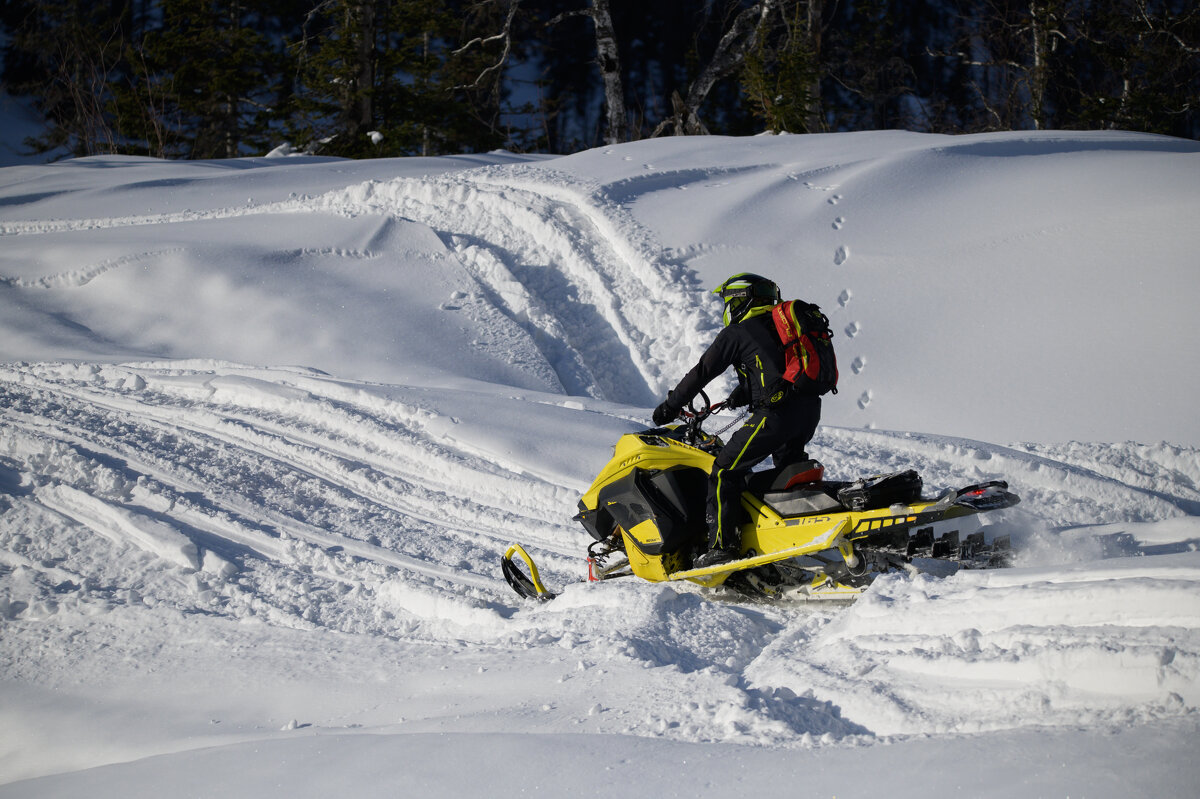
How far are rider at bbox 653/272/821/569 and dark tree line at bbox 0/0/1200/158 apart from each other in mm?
10031

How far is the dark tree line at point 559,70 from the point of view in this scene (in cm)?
1536

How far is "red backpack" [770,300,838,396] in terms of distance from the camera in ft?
13.1

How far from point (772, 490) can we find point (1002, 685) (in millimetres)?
1692

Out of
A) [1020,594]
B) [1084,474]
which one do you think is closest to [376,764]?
[1020,594]


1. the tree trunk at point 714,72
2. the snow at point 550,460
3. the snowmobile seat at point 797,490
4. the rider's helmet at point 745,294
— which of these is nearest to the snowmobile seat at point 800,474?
Result: the snowmobile seat at point 797,490

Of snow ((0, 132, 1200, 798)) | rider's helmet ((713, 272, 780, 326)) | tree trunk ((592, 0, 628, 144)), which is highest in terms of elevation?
tree trunk ((592, 0, 628, 144))

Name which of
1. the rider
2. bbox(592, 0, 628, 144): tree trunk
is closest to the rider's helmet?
the rider

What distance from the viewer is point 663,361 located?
810 centimetres

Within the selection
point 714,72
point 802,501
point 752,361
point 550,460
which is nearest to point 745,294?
point 752,361

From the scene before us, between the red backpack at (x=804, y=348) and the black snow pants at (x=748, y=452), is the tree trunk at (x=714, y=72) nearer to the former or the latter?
the red backpack at (x=804, y=348)

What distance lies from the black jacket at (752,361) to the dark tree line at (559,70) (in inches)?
399

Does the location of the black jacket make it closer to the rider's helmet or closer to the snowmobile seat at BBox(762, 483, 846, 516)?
the rider's helmet

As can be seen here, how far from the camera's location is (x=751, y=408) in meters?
4.23

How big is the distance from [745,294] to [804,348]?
394 millimetres
